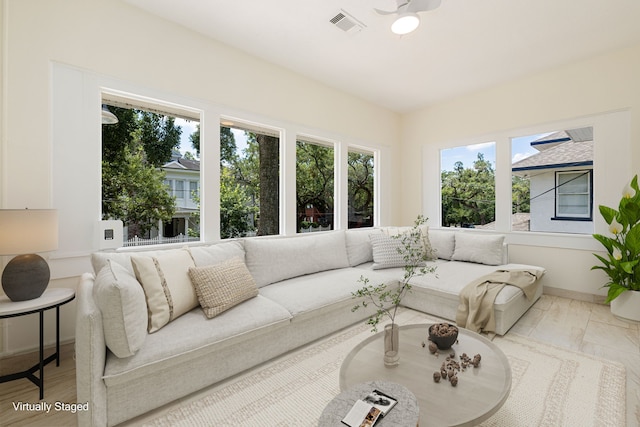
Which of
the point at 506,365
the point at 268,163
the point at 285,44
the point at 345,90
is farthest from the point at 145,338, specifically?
the point at 345,90

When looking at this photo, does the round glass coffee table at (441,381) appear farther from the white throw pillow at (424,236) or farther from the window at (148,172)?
the window at (148,172)

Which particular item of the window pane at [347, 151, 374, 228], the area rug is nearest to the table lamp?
the area rug

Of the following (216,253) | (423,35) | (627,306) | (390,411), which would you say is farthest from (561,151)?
(216,253)

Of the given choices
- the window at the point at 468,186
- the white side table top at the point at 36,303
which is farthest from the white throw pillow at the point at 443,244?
the white side table top at the point at 36,303

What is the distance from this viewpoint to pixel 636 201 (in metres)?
2.91

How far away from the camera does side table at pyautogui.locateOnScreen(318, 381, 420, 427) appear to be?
3.55ft

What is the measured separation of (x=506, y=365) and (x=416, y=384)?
558 mm

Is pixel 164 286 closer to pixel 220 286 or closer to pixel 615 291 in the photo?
pixel 220 286

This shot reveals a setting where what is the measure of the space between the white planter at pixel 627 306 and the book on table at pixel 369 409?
3.40 metres

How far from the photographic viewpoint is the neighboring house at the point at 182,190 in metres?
2.94

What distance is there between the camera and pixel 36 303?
73.1 inches

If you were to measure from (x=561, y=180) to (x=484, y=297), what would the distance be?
250 centimetres

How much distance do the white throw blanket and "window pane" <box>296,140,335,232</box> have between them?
2178mm

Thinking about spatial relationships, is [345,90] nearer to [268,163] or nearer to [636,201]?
[268,163]
